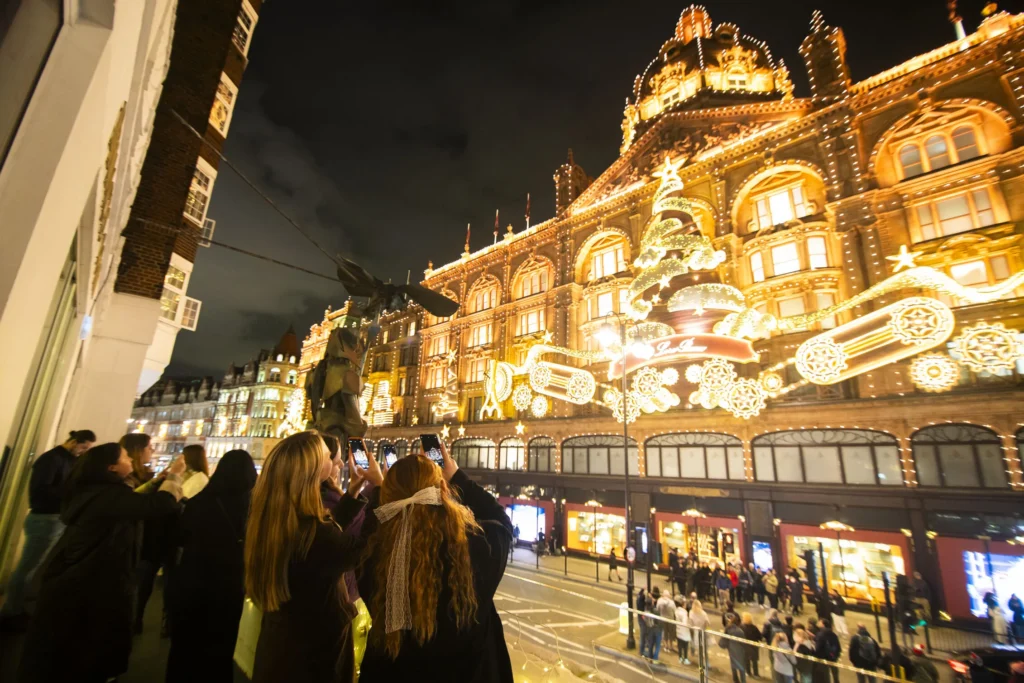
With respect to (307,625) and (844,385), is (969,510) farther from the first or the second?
(307,625)

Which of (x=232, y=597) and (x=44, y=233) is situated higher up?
(x=44, y=233)

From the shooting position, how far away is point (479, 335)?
3388 centimetres

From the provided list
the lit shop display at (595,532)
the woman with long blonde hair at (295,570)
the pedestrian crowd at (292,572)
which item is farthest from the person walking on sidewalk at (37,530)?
the lit shop display at (595,532)

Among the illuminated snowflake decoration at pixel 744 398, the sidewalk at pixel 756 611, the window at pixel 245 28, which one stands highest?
the window at pixel 245 28

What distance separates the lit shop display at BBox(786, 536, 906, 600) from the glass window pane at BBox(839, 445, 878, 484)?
224 cm

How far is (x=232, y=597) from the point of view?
3354mm

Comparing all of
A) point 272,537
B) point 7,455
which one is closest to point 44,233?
point 272,537

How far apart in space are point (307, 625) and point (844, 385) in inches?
839

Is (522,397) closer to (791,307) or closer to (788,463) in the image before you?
(788,463)

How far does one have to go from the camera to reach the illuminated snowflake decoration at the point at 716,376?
1812 cm

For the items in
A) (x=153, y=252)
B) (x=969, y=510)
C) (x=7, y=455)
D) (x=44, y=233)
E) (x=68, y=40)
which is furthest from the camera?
(x=969, y=510)

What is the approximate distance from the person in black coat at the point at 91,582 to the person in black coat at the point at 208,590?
31 cm

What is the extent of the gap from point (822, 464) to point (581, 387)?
1037cm

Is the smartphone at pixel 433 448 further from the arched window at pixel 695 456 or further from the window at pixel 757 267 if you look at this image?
the window at pixel 757 267
